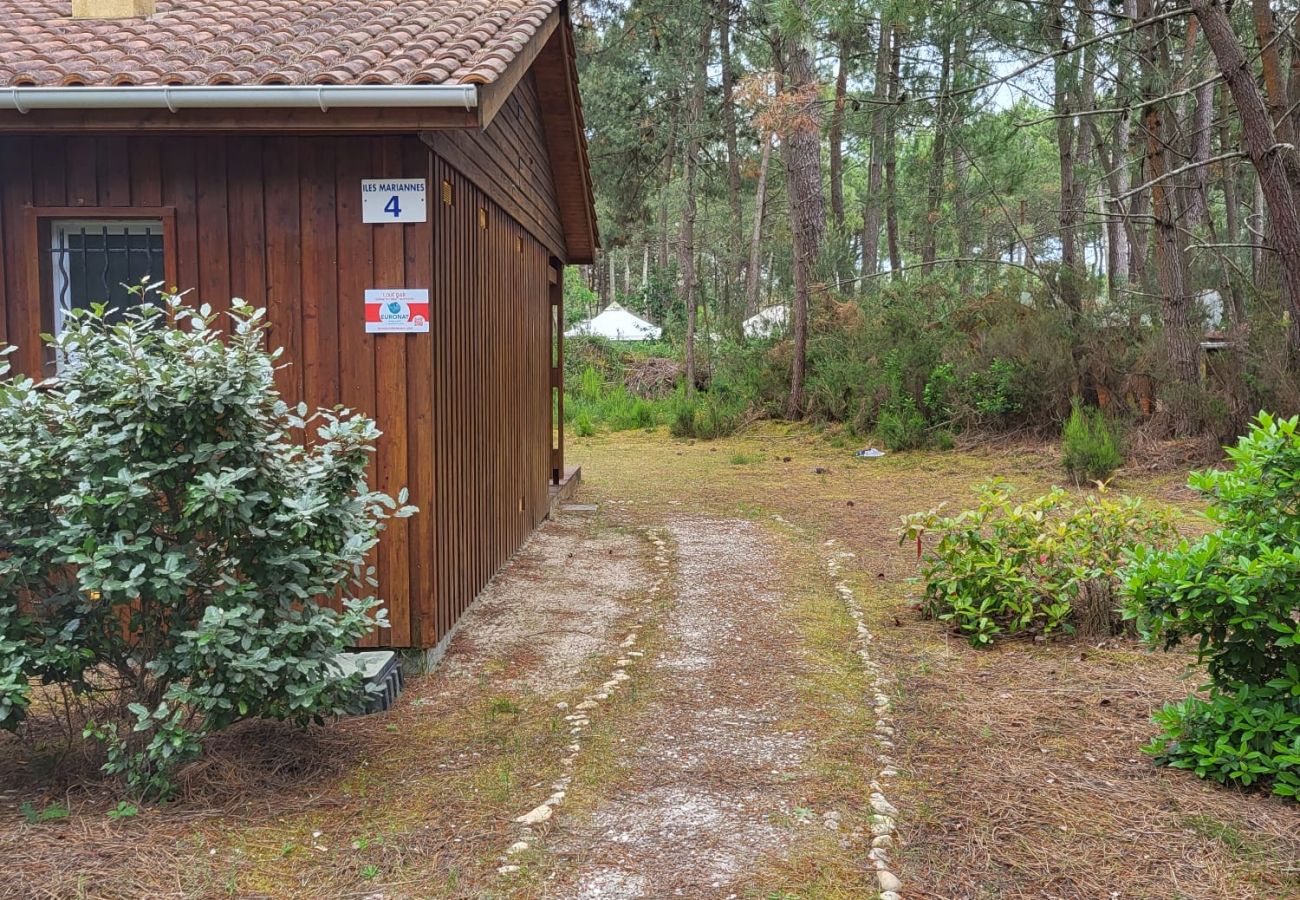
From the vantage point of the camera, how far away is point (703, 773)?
3896 mm

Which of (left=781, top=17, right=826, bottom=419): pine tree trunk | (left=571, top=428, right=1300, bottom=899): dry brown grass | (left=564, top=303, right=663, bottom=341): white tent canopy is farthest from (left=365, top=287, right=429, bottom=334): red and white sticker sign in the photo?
(left=564, top=303, right=663, bottom=341): white tent canopy

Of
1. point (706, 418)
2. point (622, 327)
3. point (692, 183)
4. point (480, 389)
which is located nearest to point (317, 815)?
point (480, 389)

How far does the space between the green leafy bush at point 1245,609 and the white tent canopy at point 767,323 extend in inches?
600

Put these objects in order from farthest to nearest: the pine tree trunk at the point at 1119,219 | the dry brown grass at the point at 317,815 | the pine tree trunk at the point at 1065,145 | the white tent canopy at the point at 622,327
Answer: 1. the white tent canopy at the point at 622,327
2. the pine tree trunk at the point at 1119,219
3. the pine tree trunk at the point at 1065,145
4. the dry brown grass at the point at 317,815

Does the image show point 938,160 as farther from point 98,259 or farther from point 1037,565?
point 98,259

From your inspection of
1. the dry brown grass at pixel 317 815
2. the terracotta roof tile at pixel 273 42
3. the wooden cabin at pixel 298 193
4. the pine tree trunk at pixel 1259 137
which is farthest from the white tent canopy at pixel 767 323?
the dry brown grass at pixel 317 815

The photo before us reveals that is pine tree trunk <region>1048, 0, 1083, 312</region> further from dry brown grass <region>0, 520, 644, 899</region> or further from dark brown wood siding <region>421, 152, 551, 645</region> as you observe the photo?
dry brown grass <region>0, 520, 644, 899</region>

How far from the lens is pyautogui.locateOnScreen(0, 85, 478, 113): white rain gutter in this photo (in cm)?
458

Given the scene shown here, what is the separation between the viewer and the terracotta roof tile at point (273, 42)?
188 inches

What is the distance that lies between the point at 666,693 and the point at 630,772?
3.29 ft

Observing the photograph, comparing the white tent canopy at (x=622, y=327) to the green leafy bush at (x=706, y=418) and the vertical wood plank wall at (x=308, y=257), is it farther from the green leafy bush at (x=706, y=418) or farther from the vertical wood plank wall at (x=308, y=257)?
the vertical wood plank wall at (x=308, y=257)

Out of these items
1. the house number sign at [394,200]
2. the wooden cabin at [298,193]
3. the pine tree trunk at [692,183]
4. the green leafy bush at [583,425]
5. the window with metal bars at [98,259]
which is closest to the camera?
the wooden cabin at [298,193]

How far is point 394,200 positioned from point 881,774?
11.3 feet

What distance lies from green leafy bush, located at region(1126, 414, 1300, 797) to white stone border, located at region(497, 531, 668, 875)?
7.08 ft
